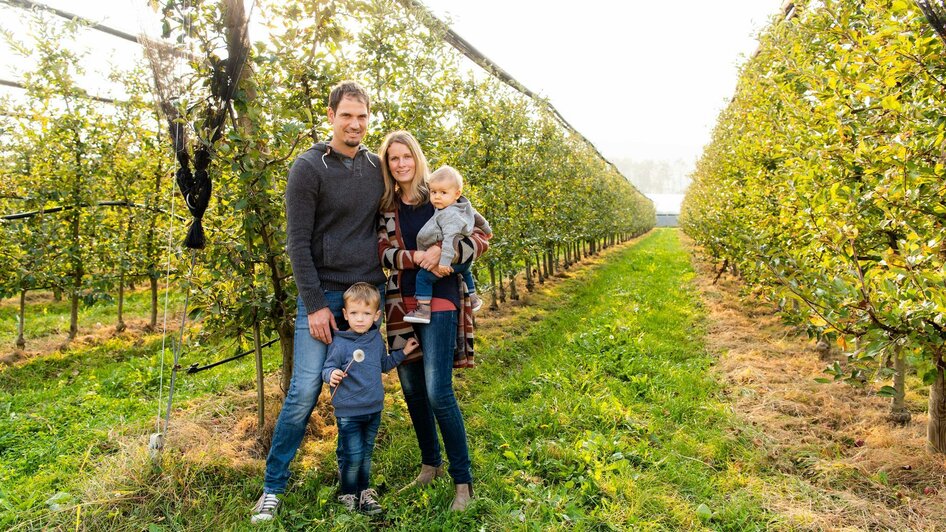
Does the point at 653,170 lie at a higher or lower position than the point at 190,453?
higher

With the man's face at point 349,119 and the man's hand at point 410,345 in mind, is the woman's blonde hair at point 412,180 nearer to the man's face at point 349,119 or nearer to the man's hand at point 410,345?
the man's face at point 349,119

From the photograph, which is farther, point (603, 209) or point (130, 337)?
point (603, 209)

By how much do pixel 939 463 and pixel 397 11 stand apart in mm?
5452

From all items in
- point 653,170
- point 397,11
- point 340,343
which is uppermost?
point 653,170

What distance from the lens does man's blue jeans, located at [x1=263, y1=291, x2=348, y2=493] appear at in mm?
2877

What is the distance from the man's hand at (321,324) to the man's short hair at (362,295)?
128mm

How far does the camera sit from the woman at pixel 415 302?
116 inches

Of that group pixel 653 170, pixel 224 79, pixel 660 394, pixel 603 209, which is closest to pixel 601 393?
pixel 660 394

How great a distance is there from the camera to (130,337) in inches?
323

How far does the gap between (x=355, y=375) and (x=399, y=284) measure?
56cm

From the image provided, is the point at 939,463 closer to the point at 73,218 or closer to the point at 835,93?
the point at 835,93

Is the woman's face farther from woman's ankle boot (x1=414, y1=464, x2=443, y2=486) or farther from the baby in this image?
woman's ankle boot (x1=414, y1=464, x2=443, y2=486)

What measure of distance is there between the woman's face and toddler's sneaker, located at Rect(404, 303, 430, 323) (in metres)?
0.73

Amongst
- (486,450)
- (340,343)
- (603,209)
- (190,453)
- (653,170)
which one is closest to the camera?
(340,343)
